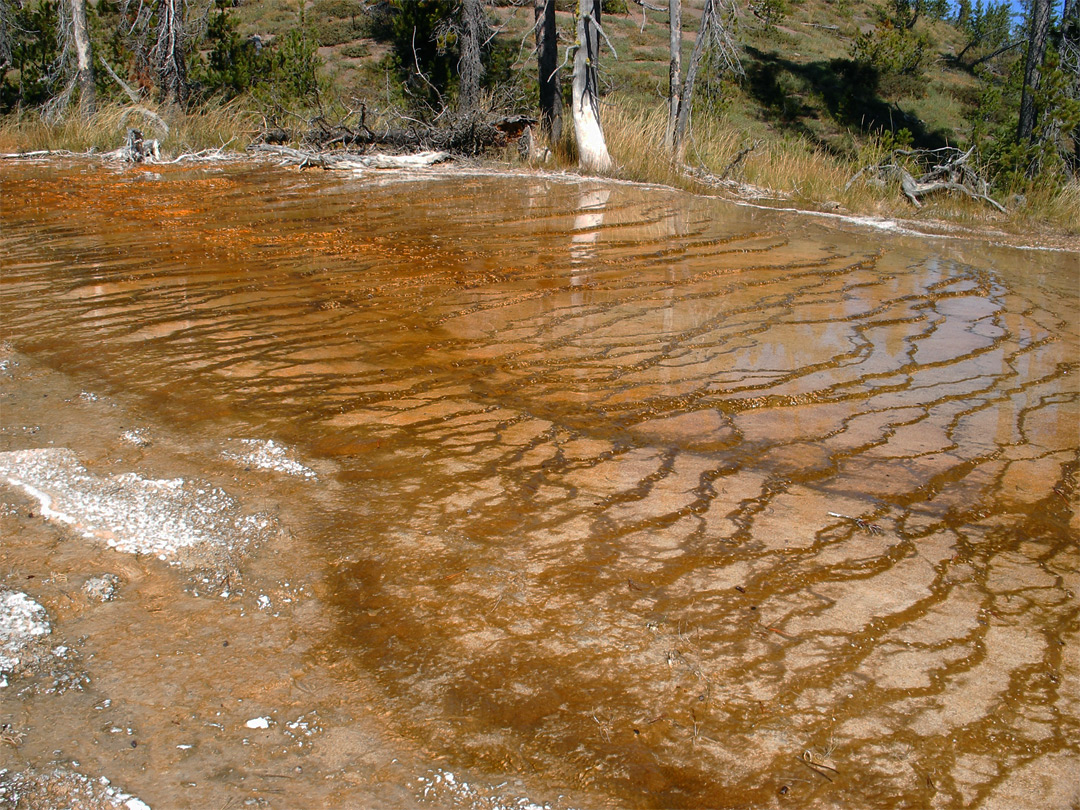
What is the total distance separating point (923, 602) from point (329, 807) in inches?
67.2

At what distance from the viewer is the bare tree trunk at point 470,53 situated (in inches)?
567

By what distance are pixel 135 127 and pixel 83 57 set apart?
8.47ft

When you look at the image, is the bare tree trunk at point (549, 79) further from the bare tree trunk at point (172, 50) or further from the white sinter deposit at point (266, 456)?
the white sinter deposit at point (266, 456)

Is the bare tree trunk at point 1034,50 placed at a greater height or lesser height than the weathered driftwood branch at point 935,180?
greater

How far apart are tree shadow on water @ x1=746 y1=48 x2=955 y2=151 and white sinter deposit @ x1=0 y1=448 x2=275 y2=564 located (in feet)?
92.1

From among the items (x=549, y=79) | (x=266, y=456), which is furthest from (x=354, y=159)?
(x=266, y=456)

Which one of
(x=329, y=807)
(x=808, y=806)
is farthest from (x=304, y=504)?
(x=808, y=806)

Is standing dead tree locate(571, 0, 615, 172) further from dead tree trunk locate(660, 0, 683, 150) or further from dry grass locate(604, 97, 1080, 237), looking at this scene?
dead tree trunk locate(660, 0, 683, 150)

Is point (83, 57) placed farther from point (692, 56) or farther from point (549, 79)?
point (692, 56)

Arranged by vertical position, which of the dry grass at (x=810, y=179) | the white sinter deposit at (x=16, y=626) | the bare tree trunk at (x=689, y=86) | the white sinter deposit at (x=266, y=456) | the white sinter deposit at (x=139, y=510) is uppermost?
the bare tree trunk at (x=689, y=86)

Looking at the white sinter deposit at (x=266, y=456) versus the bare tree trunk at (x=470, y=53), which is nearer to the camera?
the white sinter deposit at (x=266, y=456)

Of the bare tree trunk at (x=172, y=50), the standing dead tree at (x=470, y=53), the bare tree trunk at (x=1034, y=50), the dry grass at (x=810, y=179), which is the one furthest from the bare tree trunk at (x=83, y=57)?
the bare tree trunk at (x=1034, y=50)

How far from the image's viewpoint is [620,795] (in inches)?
70.6

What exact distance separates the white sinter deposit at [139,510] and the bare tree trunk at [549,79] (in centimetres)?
1040
